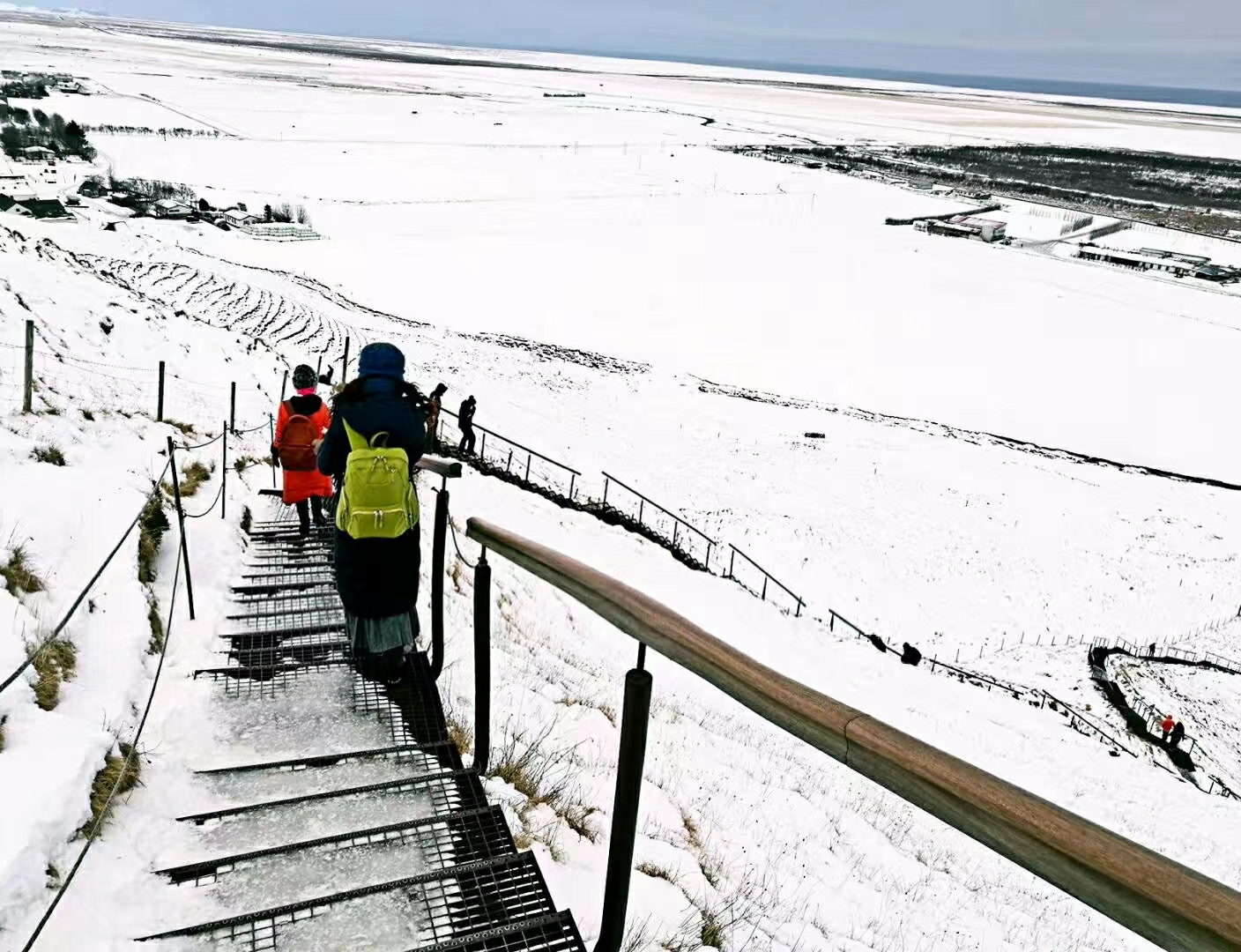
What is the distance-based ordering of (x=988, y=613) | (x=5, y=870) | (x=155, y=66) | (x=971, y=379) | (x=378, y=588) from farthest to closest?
(x=155, y=66)
(x=971, y=379)
(x=988, y=613)
(x=378, y=588)
(x=5, y=870)

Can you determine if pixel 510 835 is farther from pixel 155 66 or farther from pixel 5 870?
pixel 155 66

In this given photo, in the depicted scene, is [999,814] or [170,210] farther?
[170,210]

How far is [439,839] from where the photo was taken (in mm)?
3164

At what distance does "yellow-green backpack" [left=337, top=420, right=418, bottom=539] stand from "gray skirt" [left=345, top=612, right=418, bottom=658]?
51 cm

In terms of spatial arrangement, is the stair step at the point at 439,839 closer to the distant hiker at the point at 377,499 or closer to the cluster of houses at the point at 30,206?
the distant hiker at the point at 377,499

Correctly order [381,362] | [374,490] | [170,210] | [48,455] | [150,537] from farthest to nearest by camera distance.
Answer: [170,210] < [48,455] < [150,537] < [381,362] < [374,490]

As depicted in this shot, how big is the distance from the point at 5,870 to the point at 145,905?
47 cm

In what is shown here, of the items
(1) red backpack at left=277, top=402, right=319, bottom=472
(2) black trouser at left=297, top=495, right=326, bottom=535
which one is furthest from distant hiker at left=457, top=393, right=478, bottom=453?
(1) red backpack at left=277, top=402, right=319, bottom=472

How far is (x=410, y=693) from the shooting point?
4277 millimetres

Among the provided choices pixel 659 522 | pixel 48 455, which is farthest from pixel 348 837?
pixel 659 522

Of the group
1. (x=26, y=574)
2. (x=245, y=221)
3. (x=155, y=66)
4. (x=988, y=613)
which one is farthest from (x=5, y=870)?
(x=155, y=66)

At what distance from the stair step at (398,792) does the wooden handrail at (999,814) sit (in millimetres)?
1687

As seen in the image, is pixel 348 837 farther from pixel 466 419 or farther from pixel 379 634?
pixel 466 419

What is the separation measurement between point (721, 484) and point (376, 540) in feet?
52.0
